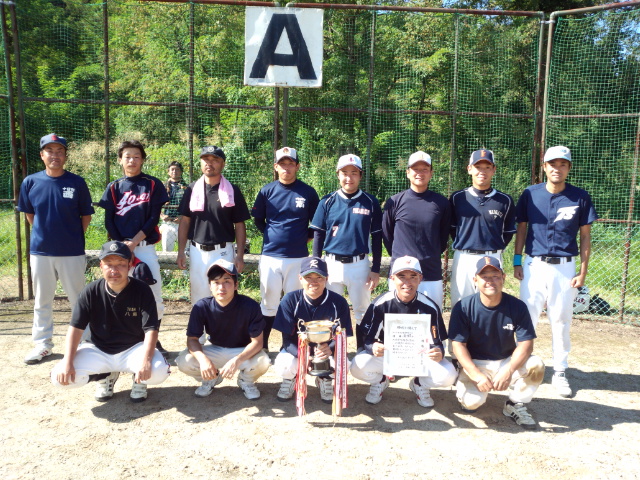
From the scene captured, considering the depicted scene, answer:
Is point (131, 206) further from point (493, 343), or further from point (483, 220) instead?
point (493, 343)

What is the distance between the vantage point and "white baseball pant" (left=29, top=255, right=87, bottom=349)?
200 inches

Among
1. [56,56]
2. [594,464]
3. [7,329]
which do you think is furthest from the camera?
[56,56]

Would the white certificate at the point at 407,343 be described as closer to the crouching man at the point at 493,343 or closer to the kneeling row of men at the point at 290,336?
the kneeling row of men at the point at 290,336

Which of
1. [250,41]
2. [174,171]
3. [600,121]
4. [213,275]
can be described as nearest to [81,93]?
[174,171]

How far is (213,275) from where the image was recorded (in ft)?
14.0

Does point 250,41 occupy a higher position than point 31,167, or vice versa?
point 250,41

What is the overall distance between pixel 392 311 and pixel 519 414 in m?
1.20

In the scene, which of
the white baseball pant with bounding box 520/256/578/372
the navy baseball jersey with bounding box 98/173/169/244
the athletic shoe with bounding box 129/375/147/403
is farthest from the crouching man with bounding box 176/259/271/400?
the white baseball pant with bounding box 520/256/578/372

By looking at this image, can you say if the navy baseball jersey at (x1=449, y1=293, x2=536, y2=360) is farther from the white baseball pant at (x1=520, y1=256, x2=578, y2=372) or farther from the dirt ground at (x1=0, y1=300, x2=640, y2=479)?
the white baseball pant at (x1=520, y1=256, x2=578, y2=372)

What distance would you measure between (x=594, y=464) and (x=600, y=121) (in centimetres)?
957

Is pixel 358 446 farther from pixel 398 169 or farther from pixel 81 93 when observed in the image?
pixel 81 93

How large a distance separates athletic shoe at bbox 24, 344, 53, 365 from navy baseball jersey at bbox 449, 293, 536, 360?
379cm

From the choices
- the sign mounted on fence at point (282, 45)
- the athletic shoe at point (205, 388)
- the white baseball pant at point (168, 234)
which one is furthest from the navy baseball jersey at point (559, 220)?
the white baseball pant at point (168, 234)

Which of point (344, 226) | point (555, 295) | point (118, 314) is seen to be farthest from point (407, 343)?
point (118, 314)
